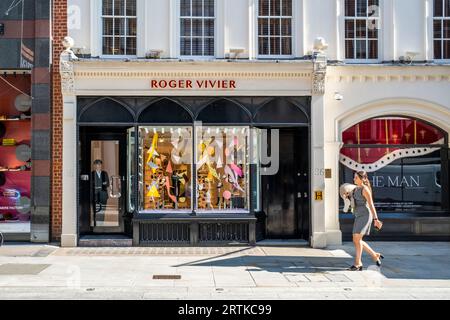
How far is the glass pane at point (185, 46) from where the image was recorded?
13992mm

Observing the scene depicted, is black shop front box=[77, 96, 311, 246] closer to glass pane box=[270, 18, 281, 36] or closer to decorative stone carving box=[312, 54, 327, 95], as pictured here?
decorative stone carving box=[312, 54, 327, 95]

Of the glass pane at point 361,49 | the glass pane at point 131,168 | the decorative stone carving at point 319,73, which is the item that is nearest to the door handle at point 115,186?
the glass pane at point 131,168

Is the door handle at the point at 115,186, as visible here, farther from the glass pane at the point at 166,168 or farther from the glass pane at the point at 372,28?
the glass pane at the point at 372,28

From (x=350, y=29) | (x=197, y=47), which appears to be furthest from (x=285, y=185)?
(x=350, y=29)

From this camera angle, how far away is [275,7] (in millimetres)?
14125

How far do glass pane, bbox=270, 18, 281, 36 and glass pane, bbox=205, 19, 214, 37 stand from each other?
4.74 ft

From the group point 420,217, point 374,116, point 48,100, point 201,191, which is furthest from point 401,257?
point 48,100

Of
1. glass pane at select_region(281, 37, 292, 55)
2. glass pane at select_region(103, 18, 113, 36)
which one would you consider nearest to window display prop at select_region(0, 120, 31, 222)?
glass pane at select_region(103, 18, 113, 36)

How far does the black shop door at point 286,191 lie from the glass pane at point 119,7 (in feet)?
15.4

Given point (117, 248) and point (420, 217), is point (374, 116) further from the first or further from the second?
point (117, 248)

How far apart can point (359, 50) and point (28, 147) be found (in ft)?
28.5

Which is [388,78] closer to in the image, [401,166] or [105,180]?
[401,166]

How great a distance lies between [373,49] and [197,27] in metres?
4.43

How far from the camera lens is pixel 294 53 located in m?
14.0
